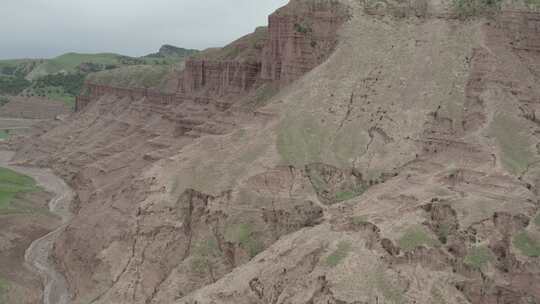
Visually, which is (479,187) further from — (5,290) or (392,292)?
(5,290)

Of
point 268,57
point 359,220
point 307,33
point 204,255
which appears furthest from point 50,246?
point 359,220

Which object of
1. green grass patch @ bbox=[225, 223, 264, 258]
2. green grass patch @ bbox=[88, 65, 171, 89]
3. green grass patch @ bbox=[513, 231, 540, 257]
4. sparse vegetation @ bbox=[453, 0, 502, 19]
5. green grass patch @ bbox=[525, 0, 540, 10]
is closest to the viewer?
green grass patch @ bbox=[513, 231, 540, 257]

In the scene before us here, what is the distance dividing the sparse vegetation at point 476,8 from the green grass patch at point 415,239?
3372 cm

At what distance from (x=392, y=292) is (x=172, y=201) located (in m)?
27.2

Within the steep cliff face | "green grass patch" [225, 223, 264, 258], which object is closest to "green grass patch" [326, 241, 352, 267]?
"green grass patch" [225, 223, 264, 258]

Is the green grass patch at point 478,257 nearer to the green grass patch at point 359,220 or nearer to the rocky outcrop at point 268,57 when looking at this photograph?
the green grass patch at point 359,220

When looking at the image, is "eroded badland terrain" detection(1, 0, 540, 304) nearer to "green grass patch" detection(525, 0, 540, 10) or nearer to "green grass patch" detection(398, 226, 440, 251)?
"green grass patch" detection(398, 226, 440, 251)

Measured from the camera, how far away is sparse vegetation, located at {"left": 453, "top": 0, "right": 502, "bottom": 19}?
239ft

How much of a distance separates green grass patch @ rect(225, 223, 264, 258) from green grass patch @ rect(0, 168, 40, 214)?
40.8 m

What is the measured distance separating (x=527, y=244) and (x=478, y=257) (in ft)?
12.0

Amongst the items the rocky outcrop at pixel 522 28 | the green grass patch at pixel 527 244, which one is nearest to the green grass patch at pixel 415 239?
the green grass patch at pixel 527 244

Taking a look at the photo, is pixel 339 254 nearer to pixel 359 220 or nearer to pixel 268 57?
pixel 359 220

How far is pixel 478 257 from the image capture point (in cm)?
4691

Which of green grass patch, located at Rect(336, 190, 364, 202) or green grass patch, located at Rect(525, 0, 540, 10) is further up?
green grass patch, located at Rect(525, 0, 540, 10)
